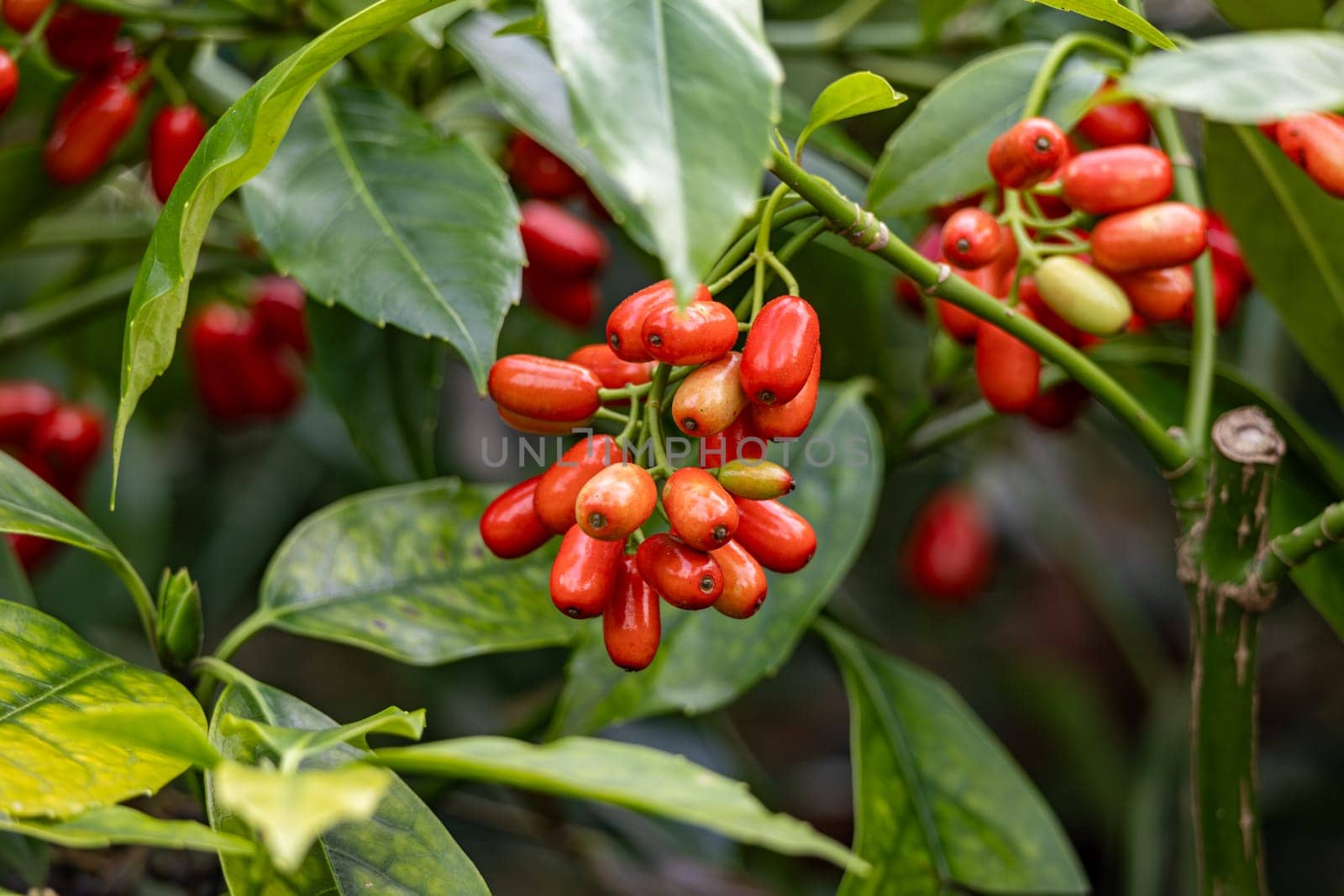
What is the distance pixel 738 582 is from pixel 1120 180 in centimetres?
31

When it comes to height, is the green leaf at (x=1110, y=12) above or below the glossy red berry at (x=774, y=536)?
above

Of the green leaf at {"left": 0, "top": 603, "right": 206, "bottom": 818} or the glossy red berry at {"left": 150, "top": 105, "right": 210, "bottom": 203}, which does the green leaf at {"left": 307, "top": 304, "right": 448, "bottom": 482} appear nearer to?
the glossy red berry at {"left": 150, "top": 105, "right": 210, "bottom": 203}

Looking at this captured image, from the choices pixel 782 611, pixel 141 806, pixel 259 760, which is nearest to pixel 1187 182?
pixel 782 611

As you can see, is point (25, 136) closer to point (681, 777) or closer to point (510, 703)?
point (510, 703)

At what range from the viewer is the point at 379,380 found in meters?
0.93

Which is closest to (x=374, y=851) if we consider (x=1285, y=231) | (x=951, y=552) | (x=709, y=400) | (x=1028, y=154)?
(x=709, y=400)

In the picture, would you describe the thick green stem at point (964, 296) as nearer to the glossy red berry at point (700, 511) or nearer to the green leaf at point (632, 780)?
the glossy red berry at point (700, 511)

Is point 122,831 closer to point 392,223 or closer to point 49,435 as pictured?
point 392,223

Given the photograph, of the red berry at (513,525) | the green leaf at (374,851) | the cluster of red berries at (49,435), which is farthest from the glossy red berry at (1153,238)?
the cluster of red berries at (49,435)

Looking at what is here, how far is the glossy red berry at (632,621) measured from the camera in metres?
0.55

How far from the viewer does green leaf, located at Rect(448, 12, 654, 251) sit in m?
0.79

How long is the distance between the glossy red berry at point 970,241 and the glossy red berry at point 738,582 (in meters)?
0.20

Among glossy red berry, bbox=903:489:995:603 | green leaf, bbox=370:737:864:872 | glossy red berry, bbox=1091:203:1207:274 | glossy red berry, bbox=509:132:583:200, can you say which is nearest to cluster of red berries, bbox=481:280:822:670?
green leaf, bbox=370:737:864:872

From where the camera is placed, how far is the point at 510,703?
1.59 metres
